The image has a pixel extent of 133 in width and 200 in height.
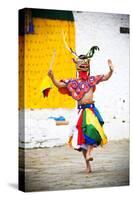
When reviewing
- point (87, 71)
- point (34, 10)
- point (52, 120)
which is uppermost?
point (34, 10)

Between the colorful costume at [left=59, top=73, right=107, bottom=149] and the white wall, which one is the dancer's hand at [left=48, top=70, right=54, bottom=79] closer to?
the colorful costume at [left=59, top=73, right=107, bottom=149]

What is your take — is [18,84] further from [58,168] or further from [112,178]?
[112,178]

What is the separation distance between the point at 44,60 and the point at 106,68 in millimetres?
894

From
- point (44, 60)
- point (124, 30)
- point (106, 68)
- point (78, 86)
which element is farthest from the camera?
point (124, 30)

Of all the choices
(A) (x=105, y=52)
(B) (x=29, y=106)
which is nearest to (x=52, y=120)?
(B) (x=29, y=106)

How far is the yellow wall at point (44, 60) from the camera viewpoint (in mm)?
7879

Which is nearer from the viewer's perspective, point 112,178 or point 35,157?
point 35,157

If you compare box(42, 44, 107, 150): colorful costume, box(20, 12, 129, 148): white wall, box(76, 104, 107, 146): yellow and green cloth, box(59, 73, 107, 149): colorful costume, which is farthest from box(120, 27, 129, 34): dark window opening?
box(76, 104, 107, 146): yellow and green cloth

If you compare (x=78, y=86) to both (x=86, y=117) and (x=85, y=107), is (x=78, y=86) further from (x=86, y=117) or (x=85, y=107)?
(x=86, y=117)

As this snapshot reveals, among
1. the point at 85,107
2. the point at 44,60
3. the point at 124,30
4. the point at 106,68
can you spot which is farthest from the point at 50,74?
the point at 124,30

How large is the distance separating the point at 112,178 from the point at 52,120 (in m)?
1.14

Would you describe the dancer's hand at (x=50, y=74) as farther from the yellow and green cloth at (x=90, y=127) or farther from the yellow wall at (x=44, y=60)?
the yellow and green cloth at (x=90, y=127)

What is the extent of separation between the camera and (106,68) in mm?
8453

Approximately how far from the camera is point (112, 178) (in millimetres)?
8484
